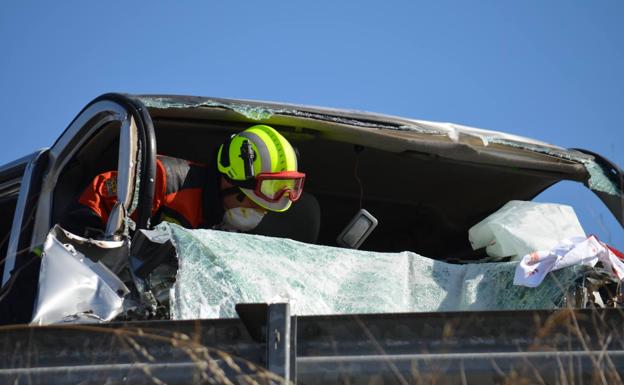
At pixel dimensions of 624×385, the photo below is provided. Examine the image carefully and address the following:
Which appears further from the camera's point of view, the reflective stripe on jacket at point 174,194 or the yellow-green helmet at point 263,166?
the yellow-green helmet at point 263,166

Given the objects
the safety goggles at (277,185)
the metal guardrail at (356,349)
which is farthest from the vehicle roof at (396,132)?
the metal guardrail at (356,349)

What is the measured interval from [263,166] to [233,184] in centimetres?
21

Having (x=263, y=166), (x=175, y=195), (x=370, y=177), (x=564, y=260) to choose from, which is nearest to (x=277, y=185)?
(x=263, y=166)

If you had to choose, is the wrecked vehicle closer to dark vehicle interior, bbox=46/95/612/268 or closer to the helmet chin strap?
dark vehicle interior, bbox=46/95/612/268

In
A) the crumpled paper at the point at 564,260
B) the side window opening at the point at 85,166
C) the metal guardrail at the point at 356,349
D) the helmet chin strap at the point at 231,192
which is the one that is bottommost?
the metal guardrail at the point at 356,349

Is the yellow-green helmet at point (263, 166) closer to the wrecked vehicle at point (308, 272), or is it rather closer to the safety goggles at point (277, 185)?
the safety goggles at point (277, 185)

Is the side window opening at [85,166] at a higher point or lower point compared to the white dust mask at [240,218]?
higher

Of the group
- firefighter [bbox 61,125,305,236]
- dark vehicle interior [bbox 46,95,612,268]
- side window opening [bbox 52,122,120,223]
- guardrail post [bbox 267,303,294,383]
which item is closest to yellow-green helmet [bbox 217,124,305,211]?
firefighter [bbox 61,125,305,236]

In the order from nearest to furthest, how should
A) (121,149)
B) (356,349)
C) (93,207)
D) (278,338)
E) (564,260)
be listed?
(278,338) → (356,349) → (564,260) → (121,149) → (93,207)

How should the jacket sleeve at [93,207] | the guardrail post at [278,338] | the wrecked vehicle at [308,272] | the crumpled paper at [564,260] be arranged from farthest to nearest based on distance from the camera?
1. the jacket sleeve at [93,207]
2. the crumpled paper at [564,260]
3. the wrecked vehicle at [308,272]
4. the guardrail post at [278,338]

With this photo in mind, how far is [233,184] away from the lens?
21.8 feet

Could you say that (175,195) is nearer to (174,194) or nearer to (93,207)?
(174,194)

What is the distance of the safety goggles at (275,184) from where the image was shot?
21.7 ft

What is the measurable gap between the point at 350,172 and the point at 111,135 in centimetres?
169
